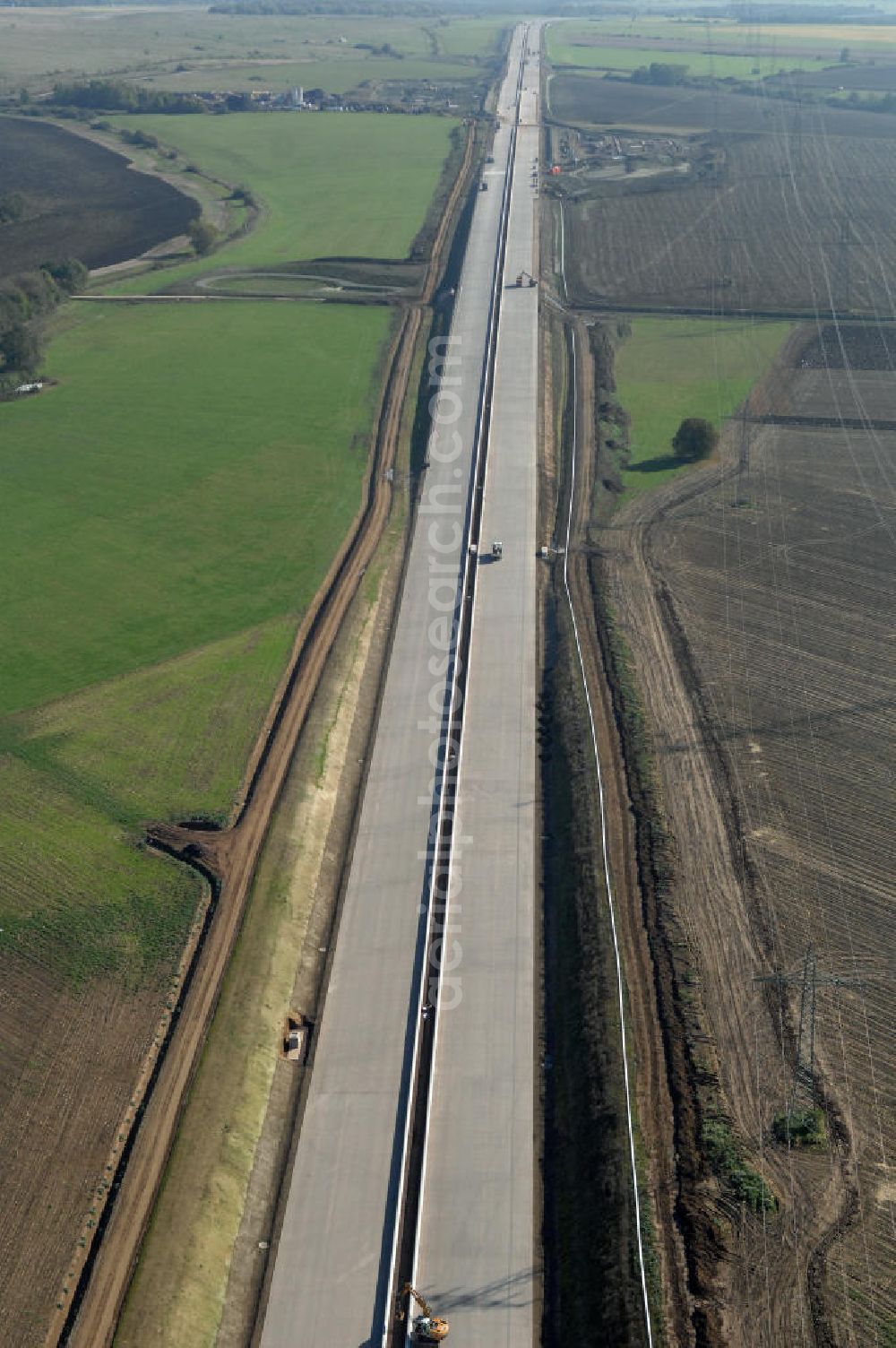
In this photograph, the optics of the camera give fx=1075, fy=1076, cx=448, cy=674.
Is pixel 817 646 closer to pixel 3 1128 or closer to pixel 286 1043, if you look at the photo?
pixel 286 1043

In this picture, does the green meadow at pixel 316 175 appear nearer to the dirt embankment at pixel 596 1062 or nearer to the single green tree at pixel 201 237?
the single green tree at pixel 201 237

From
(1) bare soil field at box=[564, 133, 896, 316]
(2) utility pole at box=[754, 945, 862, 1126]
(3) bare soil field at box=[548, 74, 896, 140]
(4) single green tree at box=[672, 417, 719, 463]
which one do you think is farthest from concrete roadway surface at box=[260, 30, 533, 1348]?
(3) bare soil field at box=[548, 74, 896, 140]

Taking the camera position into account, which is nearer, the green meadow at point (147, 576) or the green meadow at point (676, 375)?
the green meadow at point (147, 576)

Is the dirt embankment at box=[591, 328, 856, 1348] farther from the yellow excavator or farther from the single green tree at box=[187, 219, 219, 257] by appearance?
the single green tree at box=[187, 219, 219, 257]

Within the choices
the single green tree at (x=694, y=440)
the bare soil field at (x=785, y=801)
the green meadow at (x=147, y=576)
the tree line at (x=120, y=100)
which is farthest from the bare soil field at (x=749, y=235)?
the tree line at (x=120, y=100)

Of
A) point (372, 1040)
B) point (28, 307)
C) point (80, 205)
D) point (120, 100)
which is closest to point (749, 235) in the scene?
point (28, 307)

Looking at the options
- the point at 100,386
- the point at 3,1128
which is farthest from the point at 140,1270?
the point at 100,386

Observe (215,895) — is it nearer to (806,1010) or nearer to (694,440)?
(806,1010)
